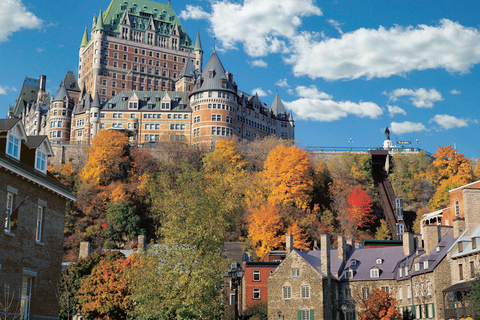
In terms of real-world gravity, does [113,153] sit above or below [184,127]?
below

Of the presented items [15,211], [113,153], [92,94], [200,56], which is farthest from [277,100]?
[15,211]

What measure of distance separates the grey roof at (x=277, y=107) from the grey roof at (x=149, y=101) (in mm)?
25777

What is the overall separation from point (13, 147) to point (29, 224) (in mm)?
3962

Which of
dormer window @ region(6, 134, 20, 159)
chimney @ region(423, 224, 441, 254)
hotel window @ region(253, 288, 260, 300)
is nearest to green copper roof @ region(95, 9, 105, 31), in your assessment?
hotel window @ region(253, 288, 260, 300)

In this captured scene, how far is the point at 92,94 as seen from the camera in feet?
438

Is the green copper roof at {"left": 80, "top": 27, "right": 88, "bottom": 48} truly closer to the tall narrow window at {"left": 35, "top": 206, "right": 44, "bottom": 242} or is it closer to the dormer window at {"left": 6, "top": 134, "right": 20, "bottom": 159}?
the tall narrow window at {"left": 35, "top": 206, "right": 44, "bottom": 242}

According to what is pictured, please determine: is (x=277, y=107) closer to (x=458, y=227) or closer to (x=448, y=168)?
(x=448, y=168)

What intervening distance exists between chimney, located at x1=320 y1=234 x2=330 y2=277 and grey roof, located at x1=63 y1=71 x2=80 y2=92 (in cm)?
9809

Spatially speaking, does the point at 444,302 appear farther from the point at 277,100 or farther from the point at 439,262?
the point at 277,100

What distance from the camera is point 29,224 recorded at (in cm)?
2988

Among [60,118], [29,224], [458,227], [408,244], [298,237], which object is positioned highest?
[60,118]

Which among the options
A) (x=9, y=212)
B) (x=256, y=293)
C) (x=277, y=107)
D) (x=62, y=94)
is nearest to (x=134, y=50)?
(x=62, y=94)

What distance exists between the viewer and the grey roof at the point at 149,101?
396ft

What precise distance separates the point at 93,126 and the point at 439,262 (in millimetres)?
84944
